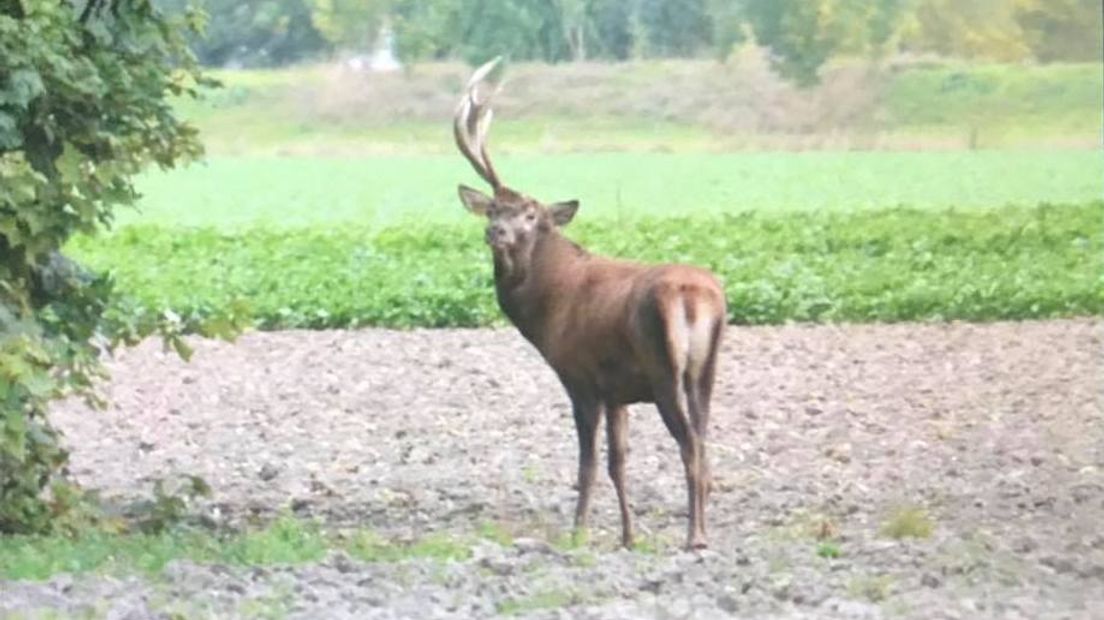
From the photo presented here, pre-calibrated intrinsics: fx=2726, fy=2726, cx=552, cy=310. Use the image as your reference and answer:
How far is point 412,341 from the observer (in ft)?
55.1

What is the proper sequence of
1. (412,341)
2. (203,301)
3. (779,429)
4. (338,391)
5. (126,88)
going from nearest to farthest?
(126,88) < (779,429) < (338,391) < (412,341) < (203,301)

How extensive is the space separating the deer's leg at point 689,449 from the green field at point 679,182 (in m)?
9.80

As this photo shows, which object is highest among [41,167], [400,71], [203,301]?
[41,167]

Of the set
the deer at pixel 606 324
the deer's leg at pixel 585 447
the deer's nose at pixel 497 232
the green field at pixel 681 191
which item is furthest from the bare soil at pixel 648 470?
the deer's nose at pixel 497 232

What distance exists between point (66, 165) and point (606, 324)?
1907mm

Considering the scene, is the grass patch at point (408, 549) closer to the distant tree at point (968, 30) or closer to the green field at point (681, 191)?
the green field at point (681, 191)

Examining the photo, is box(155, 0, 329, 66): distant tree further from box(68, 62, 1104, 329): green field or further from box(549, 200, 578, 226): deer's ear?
box(549, 200, 578, 226): deer's ear

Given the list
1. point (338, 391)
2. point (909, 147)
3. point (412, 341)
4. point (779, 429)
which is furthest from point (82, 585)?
point (909, 147)

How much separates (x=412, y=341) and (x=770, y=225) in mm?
4517

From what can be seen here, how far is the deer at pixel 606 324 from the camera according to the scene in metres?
9.02

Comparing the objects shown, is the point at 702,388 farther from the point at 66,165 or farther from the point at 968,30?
the point at 968,30

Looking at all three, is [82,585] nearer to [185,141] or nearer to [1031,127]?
[185,141]

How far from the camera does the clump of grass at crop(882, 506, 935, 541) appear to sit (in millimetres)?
9211

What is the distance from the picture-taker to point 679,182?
1970cm
